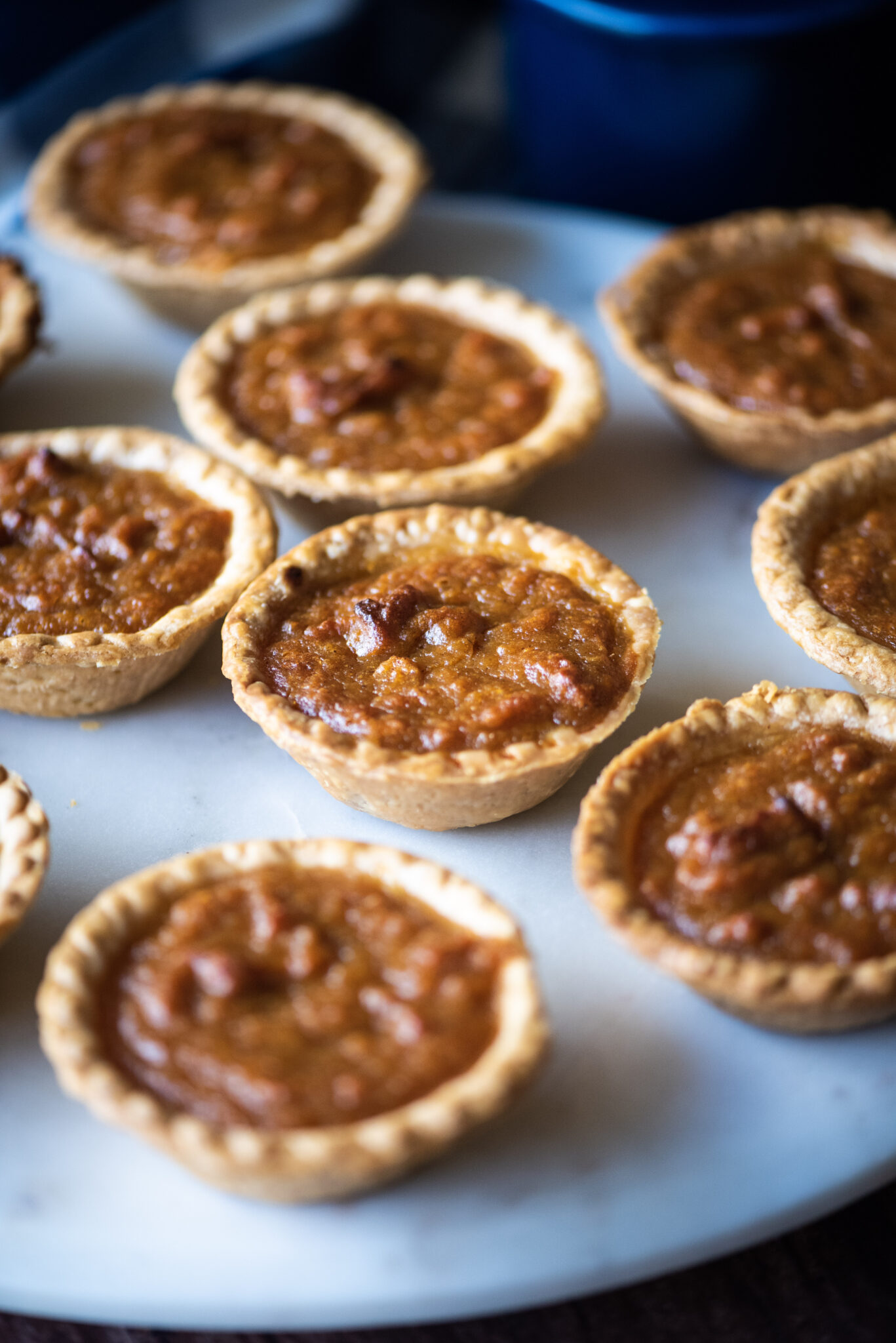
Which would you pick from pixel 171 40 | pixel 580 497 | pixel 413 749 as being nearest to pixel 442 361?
pixel 580 497

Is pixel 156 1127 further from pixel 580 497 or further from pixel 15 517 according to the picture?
pixel 580 497

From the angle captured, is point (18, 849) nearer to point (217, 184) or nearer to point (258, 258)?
point (258, 258)

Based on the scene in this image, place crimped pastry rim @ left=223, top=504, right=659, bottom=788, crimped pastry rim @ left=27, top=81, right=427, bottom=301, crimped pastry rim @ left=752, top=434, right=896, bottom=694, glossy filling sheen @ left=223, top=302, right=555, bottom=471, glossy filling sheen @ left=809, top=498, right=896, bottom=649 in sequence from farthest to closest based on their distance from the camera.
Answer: crimped pastry rim @ left=27, top=81, right=427, bottom=301, glossy filling sheen @ left=223, top=302, right=555, bottom=471, glossy filling sheen @ left=809, top=498, right=896, bottom=649, crimped pastry rim @ left=752, top=434, right=896, bottom=694, crimped pastry rim @ left=223, top=504, right=659, bottom=788

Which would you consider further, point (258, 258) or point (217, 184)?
point (217, 184)

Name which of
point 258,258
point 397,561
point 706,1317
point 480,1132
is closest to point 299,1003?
point 480,1132

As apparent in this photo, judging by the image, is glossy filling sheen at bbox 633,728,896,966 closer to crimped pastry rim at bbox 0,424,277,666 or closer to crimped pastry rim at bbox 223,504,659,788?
crimped pastry rim at bbox 223,504,659,788

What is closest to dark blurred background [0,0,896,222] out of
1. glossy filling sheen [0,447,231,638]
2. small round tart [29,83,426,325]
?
small round tart [29,83,426,325]
